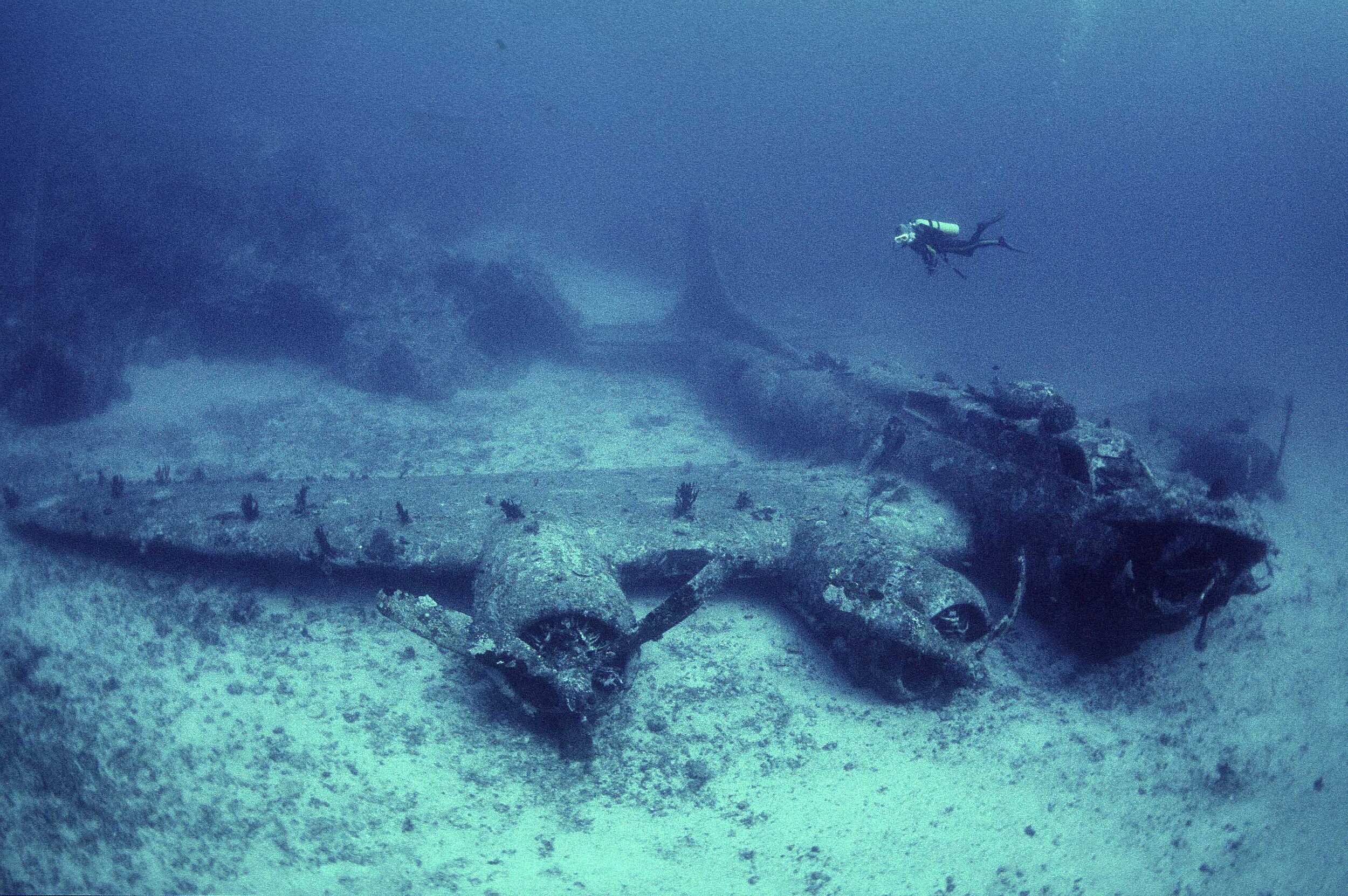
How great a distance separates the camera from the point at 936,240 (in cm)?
982

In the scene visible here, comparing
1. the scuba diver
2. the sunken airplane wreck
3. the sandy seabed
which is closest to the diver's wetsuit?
the scuba diver

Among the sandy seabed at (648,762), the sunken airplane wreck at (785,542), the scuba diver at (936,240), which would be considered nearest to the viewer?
the sandy seabed at (648,762)

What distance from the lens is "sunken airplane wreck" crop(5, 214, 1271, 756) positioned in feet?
23.8

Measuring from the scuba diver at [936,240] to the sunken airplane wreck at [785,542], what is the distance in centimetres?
260

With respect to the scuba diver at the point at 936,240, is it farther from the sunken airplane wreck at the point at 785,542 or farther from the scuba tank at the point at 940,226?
the sunken airplane wreck at the point at 785,542

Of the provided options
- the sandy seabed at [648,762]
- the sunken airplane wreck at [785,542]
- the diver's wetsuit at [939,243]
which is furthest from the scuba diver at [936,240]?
the sandy seabed at [648,762]

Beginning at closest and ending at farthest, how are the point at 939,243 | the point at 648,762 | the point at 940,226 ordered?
the point at 648,762, the point at 940,226, the point at 939,243

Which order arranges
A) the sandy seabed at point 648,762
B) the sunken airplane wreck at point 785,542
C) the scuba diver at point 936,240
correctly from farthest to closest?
the scuba diver at point 936,240 < the sunken airplane wreck at point 785,542 < the sandy seabed at point 648,762

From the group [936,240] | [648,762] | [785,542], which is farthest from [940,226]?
[648,762]

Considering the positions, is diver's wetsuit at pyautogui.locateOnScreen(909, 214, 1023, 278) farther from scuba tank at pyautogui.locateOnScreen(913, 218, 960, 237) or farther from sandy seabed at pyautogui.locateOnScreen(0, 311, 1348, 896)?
sandy seabed at pyautogui.locateOnScreen(0, 311, 1348, 896)

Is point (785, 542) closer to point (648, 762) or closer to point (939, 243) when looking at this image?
point (648, 762)

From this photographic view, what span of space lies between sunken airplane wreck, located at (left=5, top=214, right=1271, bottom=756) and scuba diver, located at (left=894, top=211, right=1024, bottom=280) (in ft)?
8.51

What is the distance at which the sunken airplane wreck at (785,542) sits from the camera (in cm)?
727

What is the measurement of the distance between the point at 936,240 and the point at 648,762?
8.44m
